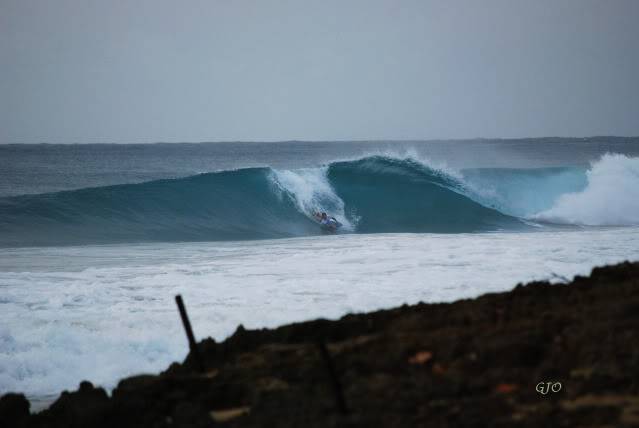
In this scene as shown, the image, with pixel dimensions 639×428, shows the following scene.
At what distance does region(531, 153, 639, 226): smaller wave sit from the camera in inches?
1059

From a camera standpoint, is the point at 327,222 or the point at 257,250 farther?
the point at 327,222

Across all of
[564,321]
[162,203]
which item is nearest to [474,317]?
[564,321]

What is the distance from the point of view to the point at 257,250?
17578 mm

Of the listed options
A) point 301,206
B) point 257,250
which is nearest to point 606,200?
point 301,206

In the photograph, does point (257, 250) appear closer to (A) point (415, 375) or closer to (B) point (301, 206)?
(B) point (301, 206)

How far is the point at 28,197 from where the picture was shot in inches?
1113

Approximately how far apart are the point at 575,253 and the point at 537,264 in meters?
1.73
